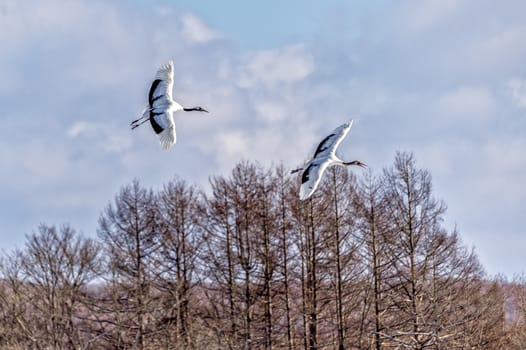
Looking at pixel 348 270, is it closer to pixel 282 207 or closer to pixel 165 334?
pixel 282 207

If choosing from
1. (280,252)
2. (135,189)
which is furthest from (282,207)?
(135,189)

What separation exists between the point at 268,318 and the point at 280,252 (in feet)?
9.33

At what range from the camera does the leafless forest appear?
35.7 m

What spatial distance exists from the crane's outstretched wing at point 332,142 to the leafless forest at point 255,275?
1151 centimetres

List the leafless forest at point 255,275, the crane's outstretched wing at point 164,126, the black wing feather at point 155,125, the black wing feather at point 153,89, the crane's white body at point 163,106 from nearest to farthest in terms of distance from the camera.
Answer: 1. the crane's outstretched wing at point 164,126
2. the crane's white body at point 163,106
3. the black wing feather at point 155,125
4. the black wing feather at point 153,89
5. the leafless forest at point 255,275

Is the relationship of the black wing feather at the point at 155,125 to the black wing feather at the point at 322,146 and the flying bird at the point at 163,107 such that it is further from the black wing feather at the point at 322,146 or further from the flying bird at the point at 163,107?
the black wing feather at the point at 322,146

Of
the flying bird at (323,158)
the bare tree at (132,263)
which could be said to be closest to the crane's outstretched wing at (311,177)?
the flying bird at (323,158)

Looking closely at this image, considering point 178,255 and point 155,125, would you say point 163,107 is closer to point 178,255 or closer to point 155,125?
point 155,125

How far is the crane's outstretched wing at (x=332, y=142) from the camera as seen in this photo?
21.9m

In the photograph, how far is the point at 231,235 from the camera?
41.8 m

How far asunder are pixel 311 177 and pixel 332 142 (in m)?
1.16

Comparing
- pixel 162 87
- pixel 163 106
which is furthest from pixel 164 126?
pixel 162 87

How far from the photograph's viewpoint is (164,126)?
20016mm

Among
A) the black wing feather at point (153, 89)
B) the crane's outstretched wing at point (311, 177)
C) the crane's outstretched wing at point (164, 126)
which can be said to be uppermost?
the black wing feather at point (153, 89)
